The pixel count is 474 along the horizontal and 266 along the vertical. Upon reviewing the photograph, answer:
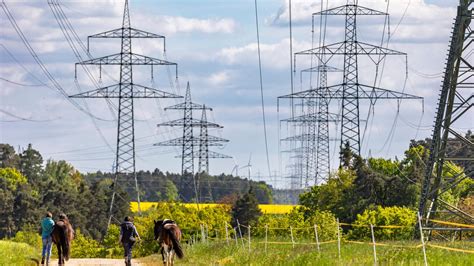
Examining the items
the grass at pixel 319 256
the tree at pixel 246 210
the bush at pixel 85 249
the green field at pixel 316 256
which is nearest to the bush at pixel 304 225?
the bush at pixel 85 249

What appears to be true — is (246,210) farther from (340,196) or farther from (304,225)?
(304,225)

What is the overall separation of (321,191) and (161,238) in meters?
72.9

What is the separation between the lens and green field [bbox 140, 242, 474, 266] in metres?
32.1

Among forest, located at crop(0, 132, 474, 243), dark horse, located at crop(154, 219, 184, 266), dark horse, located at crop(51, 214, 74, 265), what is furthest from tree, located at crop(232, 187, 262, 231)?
dark horse, located at crop(51, 214, 74, 265)

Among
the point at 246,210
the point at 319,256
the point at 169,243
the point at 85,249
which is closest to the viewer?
the point at 319,256

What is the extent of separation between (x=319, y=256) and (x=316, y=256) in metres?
0.20

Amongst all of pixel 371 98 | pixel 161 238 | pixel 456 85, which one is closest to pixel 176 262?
pixel 161 238

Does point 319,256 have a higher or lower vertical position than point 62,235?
lower

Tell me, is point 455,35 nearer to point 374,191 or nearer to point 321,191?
point 374,191

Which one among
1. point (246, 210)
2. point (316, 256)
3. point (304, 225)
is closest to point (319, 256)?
point (316, 256)

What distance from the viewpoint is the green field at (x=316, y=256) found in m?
32.1

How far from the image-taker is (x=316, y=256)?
36.8 metres

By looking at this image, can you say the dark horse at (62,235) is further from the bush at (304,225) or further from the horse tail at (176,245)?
the bush at (304,225)

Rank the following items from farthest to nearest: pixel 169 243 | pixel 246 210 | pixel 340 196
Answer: pixel 246 210 < pixel 340 196 < pixel 169 243
